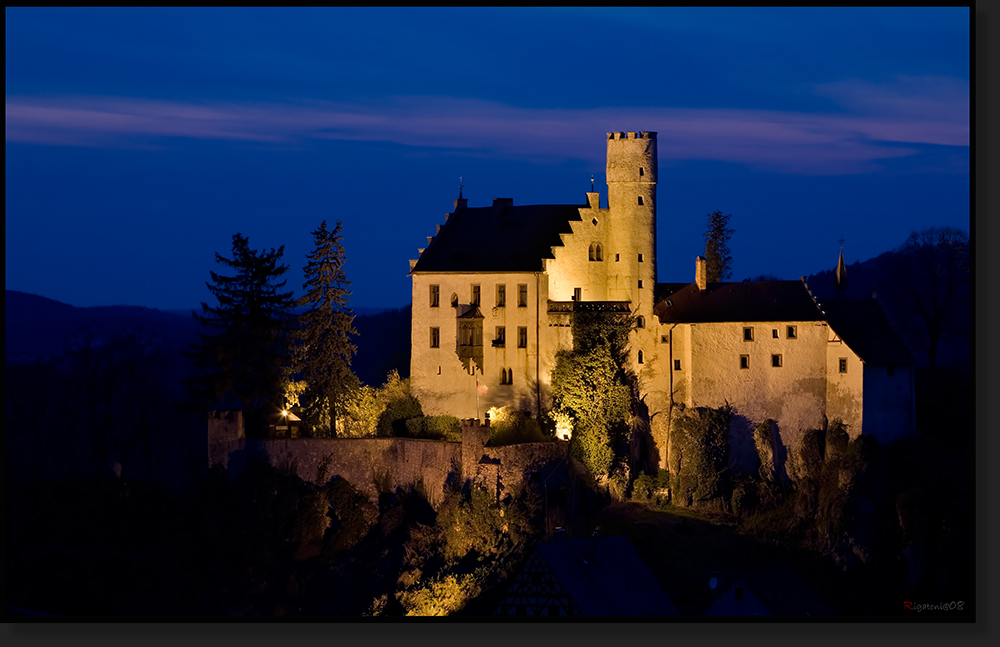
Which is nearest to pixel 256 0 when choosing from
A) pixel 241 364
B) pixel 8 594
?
pixel 241 364

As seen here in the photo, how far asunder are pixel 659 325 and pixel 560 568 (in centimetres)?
1541

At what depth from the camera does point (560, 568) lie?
44.5 m

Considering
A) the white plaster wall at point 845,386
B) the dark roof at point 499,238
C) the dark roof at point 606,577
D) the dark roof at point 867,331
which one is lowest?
the dark roof at point 606,577

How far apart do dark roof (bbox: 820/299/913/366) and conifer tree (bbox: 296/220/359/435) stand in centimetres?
1874

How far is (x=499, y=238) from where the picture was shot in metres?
60.6

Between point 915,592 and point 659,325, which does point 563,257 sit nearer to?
point 659,325

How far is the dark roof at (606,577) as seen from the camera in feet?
145

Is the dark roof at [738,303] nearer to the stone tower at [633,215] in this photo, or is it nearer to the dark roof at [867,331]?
the stone tower at [633,215]

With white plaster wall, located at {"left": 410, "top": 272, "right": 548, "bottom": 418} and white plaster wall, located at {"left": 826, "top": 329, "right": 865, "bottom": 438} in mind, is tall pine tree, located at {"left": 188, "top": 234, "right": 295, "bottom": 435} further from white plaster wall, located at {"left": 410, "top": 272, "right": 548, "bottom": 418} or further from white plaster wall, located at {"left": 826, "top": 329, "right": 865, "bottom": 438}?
white plaster wall, located at {"left": 826, "top": 329, "right": 865, "bottom": 438}

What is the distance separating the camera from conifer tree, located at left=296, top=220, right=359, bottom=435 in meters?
57.2

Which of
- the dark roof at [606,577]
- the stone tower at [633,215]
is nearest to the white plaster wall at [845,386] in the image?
the stone tower at [633,215]

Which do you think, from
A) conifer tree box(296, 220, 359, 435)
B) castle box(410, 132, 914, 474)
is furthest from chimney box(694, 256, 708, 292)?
conifer tree box(296, 220, 359, 435)

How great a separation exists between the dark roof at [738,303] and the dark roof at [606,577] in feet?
41.2

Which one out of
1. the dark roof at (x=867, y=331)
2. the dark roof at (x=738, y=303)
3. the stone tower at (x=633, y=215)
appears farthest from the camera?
the stone tower at (x=633, y=215)
